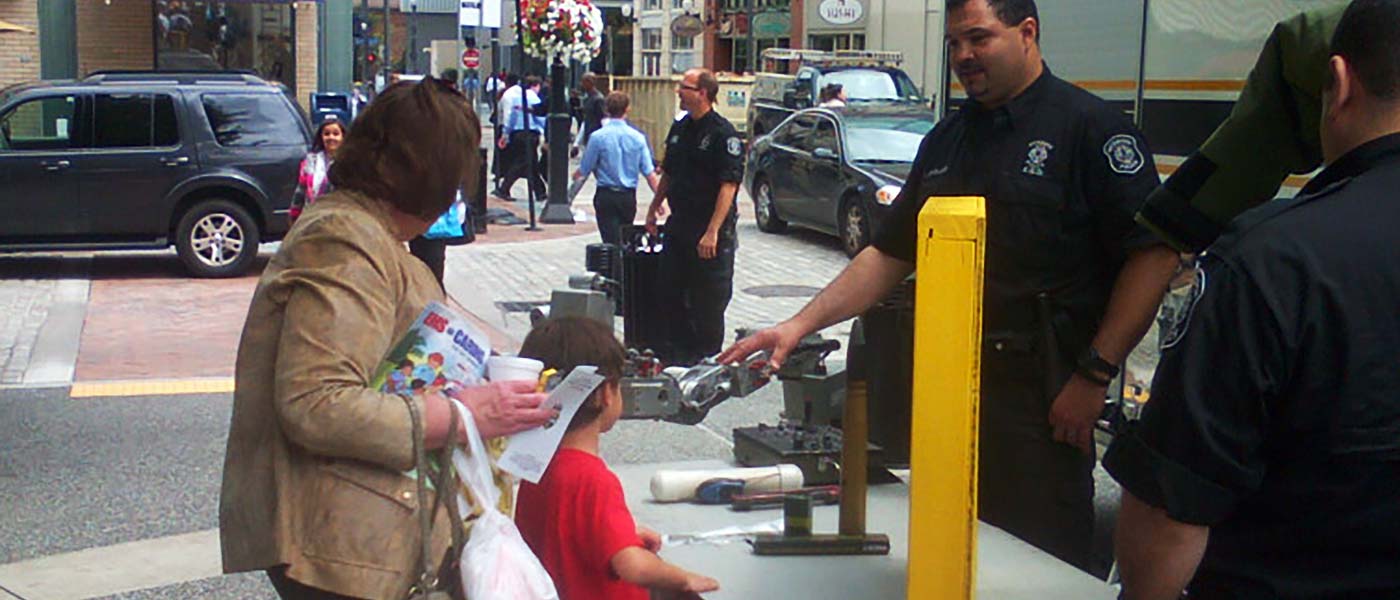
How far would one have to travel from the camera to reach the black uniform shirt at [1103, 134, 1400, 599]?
1.97m

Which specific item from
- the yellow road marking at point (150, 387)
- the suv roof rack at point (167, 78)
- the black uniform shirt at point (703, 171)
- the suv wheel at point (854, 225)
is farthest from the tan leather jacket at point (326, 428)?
the suv wheel at point (854, 225)

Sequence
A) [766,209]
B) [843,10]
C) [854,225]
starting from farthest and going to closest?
[843,10] < [766,209] < [854,225]

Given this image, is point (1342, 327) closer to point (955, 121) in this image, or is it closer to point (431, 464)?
point (431, 464)

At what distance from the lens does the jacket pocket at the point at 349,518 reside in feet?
8.36

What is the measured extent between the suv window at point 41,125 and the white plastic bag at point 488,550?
12666 mm

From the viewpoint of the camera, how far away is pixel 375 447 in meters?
2.51

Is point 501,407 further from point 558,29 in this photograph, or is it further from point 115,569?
point 558,29

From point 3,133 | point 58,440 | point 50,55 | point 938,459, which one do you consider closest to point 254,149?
point 3,133

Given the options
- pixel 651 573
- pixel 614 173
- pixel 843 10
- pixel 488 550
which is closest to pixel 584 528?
pixel 651 573

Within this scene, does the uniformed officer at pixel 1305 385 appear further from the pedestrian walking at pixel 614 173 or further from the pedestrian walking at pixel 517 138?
the pedestrian walking at pixel 517 138

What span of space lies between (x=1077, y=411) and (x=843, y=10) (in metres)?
35.8

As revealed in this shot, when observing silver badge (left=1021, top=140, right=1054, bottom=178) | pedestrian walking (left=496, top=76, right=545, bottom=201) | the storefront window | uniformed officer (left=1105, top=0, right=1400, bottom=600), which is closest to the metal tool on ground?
silver badge (left=1021, top=140, right=1054, bottom=178)

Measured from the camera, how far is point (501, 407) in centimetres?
263

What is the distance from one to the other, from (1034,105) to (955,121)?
24 centimetres
